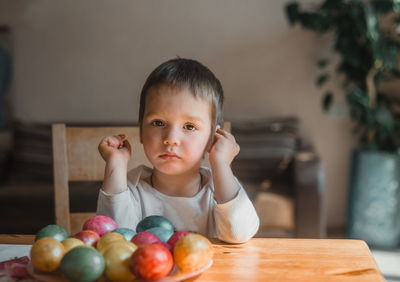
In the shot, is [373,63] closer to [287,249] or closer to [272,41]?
[272,41]

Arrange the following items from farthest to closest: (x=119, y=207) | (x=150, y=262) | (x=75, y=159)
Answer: (x=75, y=159)
(x=119, y=207)
(x=150, y=262)

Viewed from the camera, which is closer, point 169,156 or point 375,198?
point 169,156

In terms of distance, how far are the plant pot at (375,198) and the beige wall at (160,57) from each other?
0.50 meters

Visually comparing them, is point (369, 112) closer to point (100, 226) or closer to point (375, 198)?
point (375, 198)

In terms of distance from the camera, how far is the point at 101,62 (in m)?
3.22

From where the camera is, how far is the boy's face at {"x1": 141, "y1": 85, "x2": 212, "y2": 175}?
35.5 inches

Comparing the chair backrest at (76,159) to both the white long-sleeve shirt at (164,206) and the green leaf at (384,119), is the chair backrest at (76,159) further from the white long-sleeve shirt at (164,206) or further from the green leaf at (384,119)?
the green leaf at (384,119)

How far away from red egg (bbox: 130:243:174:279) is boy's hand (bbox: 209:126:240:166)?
348 millimetres

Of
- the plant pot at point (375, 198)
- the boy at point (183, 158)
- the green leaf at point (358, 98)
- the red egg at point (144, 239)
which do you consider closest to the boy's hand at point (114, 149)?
the boy at point (183, 158)

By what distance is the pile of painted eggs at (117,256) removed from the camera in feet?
1.86

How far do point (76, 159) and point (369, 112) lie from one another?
195 cm

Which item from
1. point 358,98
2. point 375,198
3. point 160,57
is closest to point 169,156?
point 358,98

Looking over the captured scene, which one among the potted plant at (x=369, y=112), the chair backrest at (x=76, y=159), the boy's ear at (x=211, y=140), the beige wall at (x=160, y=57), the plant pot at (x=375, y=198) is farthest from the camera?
the beige wall at (x=160, y=57)

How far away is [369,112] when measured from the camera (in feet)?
8.34
